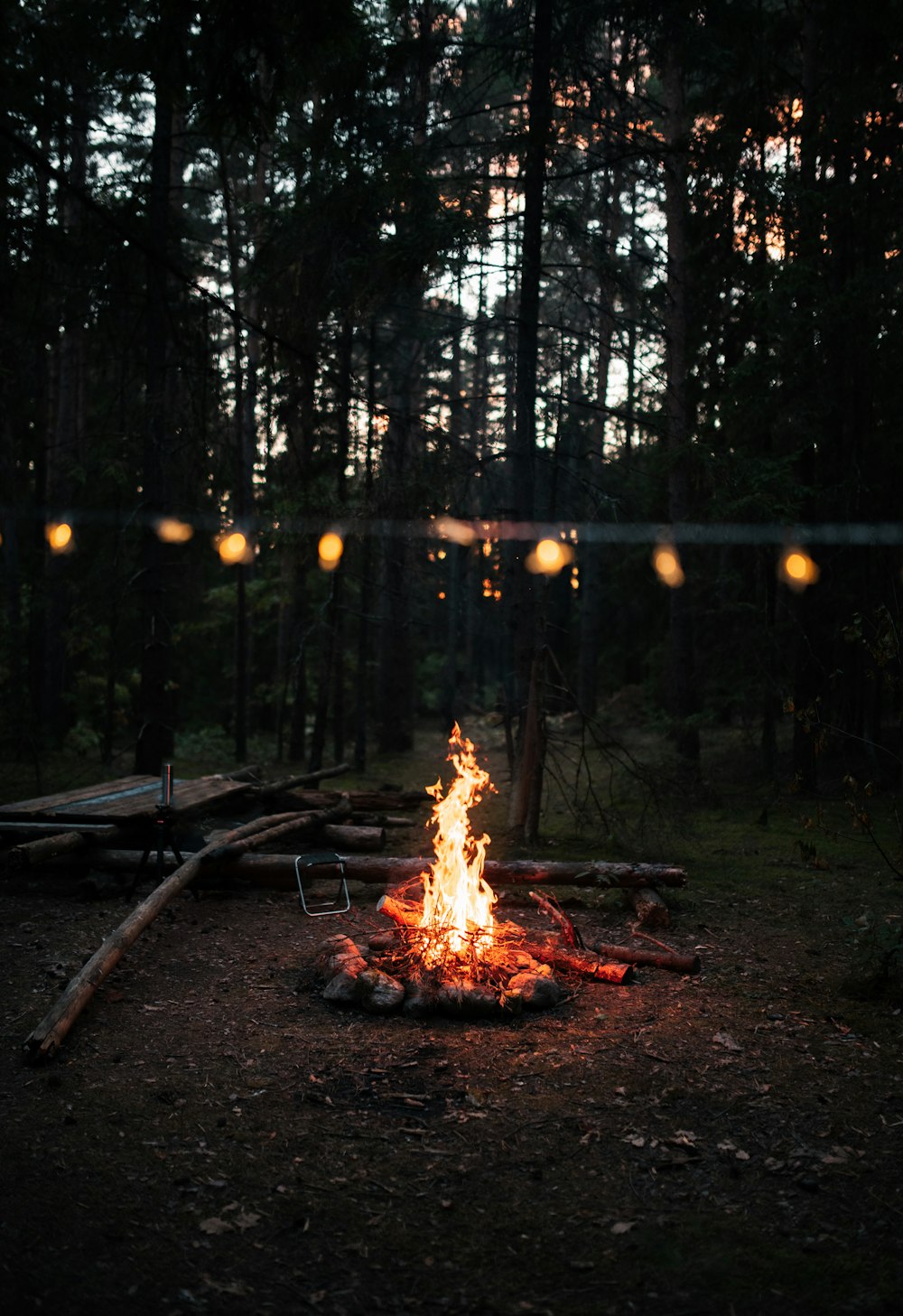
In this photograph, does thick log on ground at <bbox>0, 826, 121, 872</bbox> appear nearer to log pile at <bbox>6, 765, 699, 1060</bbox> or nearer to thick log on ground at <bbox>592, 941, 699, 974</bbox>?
log pile at <bbox>6, 765, 699, 1060</bbox>

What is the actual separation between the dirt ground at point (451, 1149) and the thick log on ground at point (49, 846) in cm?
127

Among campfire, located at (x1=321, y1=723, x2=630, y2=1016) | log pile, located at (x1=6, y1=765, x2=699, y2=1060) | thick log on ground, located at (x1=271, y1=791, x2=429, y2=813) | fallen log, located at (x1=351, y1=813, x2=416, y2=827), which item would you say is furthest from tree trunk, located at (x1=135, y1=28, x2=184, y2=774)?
campfire, located at (x1=321, y1=723, x2=630, y2=1016)

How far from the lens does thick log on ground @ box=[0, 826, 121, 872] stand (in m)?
8.49

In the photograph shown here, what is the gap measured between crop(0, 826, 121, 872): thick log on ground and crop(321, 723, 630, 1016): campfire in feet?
10.2

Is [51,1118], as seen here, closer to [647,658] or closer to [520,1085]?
[520,1085]

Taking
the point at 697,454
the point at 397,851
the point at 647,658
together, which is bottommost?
the point at 397,851

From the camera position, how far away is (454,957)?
22.2ft

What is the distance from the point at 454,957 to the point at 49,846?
426 cm

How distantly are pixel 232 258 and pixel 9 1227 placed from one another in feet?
54.6

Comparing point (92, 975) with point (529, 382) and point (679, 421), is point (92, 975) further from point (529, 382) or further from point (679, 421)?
point (679, 421)

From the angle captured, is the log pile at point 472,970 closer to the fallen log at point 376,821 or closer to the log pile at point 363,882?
the log pile at point 363,882

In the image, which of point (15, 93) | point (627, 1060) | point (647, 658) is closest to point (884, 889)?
point (627, 1060)

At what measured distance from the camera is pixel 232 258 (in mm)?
17328

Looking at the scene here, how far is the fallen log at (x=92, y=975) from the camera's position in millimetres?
5461
